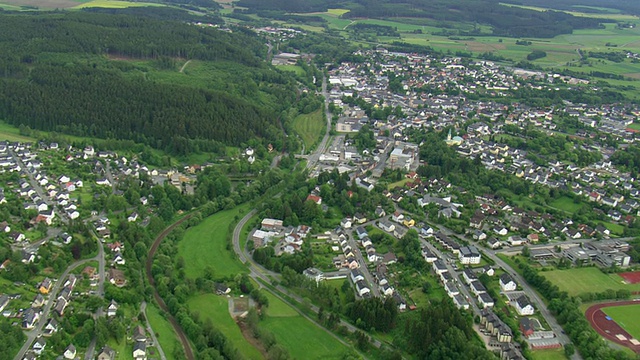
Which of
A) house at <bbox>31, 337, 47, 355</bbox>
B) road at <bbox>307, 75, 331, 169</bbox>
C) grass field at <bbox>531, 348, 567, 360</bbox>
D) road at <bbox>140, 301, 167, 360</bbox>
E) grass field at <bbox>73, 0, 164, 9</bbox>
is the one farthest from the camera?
grass field at <bbox>73, 0, 164, 9</bbox>

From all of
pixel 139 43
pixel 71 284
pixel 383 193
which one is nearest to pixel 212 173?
pixel 383 193

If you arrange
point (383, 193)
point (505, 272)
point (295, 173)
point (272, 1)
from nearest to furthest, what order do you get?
point (505, 272) < point (383, 193) < point (295, 173) < point (272, 1)

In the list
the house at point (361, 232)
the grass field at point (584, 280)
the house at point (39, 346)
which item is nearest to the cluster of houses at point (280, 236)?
the house at point (361, 232)

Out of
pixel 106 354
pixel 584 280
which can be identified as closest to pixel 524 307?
pixel 584 280

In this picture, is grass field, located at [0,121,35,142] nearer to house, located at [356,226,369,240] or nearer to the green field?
house, located at [356,226,369,240]

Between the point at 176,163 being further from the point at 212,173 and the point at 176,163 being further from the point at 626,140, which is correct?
the point at 626,140

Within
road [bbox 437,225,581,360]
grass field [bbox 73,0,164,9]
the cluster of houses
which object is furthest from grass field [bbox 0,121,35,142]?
grass field [bbox 73,0,164,9]

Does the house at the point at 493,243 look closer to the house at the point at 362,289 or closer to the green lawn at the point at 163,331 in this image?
the house at the point at 362,289
